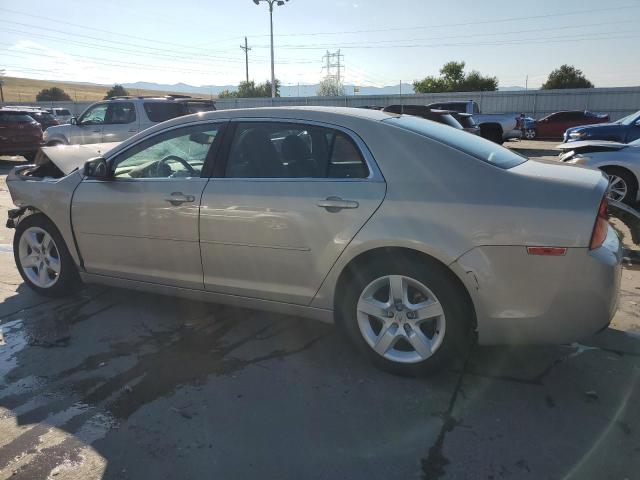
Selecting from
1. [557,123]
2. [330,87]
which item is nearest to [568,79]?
[557,123]

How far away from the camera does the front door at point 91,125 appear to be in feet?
40.8

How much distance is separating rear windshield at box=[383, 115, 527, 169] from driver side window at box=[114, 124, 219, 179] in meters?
1.39

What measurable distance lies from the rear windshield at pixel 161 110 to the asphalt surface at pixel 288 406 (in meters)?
8.63

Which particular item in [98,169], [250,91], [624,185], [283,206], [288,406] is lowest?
[288,406]

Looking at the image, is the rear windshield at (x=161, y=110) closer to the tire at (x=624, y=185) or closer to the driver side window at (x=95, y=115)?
the driver side window at (x=95, y=115)

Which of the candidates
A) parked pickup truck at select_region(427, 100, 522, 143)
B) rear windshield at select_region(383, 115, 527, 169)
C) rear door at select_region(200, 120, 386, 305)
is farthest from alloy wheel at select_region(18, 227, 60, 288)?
parked pickup truck at select_region(427, 100, 522, 143)

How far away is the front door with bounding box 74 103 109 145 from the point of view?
40.8 feet

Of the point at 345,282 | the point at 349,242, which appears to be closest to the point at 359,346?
the point at 345,282

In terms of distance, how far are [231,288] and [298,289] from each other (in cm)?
56

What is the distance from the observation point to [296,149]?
3.46 meters

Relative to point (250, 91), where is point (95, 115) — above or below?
below

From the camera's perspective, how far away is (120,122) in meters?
12.1

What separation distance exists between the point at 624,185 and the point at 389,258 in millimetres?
6322

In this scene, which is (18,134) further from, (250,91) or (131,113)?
(250,91)
